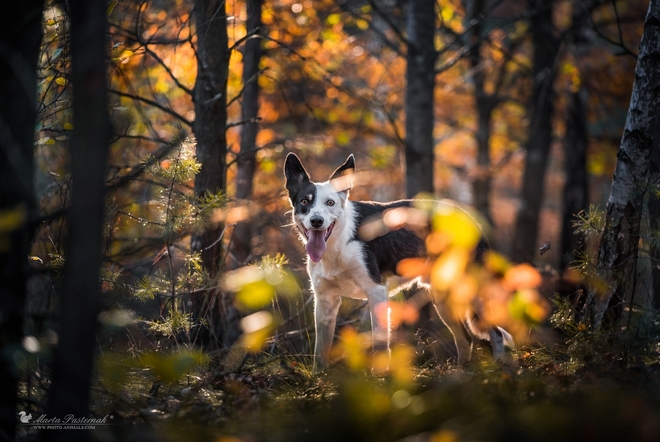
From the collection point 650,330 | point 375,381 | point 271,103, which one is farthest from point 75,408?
point 271,103

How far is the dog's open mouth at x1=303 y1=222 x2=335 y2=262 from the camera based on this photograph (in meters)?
6.34

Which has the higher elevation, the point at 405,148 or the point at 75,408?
the point at 405,148

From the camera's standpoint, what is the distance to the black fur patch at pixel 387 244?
22.4 feet

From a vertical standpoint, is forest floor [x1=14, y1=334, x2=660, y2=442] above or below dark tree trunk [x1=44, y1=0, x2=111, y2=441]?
below

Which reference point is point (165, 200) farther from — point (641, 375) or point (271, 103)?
point (271, 103)

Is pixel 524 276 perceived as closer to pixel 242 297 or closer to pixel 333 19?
pixel 242 297

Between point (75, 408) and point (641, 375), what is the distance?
11.8 feet

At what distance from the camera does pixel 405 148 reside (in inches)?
398

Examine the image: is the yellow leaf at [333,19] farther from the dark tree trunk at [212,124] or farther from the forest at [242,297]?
the dark tree trunk at [212,124]

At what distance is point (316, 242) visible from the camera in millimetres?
6379

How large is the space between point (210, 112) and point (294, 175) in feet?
4.25

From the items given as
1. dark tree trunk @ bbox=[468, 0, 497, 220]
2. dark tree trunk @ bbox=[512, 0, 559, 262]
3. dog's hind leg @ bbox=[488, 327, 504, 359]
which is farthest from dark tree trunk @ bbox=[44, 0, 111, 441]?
dark tree trunk @ bbox=[468, 0, 497, 220]

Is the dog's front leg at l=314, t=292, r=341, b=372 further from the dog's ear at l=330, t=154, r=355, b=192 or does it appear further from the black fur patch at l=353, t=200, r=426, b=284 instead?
the dog's ear at l=330, t=154, r=355, b=192

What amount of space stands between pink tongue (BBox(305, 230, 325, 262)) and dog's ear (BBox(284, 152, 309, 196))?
78 centimetres
